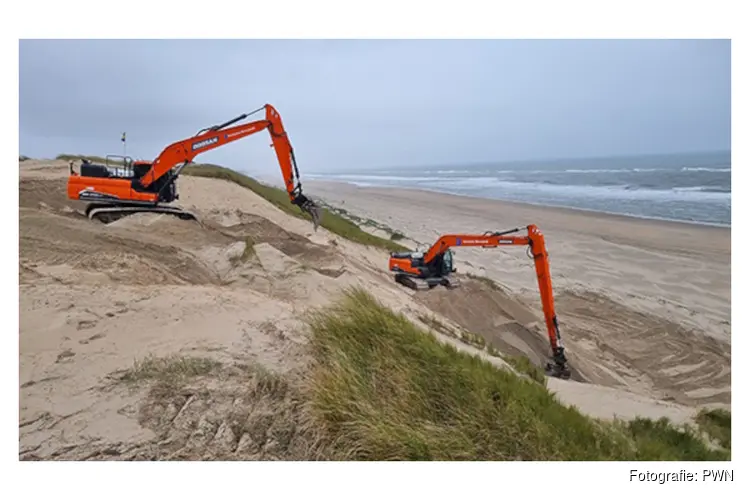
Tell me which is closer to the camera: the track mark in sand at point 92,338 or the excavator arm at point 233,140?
the track mark in sand at point 92,338

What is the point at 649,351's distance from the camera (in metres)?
8.06

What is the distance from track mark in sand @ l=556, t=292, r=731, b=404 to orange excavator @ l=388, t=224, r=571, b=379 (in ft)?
2.98

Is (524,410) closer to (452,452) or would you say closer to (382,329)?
(452,452)

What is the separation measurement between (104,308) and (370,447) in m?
3.20

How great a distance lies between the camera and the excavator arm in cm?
755

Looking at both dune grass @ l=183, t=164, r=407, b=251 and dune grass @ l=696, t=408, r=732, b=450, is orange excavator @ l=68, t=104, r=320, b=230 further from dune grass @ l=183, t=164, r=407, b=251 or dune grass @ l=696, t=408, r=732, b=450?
dune grass @ l=696, t=408, r=732, b=450

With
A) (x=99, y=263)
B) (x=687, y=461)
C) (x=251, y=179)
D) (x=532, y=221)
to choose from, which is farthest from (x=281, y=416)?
(x=532, y=221)

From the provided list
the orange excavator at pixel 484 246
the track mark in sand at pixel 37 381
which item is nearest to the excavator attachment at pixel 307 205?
the orange excavator at pixel 484 246

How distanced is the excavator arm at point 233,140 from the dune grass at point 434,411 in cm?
424

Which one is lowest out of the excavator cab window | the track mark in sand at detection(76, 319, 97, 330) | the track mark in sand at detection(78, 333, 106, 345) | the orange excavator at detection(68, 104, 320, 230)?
the track mark in sand at detection(78, 333, 106, 345)

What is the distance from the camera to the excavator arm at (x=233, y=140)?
755 cm

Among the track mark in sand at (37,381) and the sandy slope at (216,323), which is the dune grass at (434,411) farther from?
the track mark in sand at (37,381)

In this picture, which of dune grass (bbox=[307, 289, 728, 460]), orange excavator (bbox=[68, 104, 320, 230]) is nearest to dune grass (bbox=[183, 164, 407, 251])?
orange excavator (bbox=[68, 104, 320, 230])

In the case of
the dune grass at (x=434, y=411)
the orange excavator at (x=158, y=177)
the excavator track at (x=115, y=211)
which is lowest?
the dune grass at (x=434, y=411)
